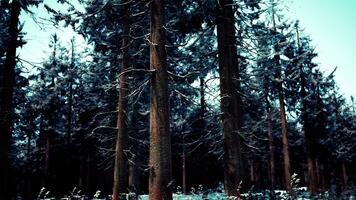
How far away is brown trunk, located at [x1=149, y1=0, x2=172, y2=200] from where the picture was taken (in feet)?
24.8

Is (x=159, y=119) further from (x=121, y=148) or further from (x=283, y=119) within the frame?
(x=283, y=119)

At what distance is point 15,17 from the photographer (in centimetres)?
1484

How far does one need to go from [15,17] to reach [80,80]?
17.3 metres

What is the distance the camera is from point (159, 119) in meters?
7.86

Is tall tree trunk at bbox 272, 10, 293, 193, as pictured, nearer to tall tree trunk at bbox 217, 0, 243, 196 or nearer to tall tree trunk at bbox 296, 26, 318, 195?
tall tree trunk at bbox 296, 26, 318, 195

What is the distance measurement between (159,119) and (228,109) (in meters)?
3.02

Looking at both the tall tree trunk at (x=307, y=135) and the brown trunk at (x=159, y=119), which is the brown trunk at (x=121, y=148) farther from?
the tall tree trunk at (x=307, y=135)

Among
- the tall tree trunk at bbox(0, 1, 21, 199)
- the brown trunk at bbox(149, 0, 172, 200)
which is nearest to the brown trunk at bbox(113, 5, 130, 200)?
the tall tree trunk at bbox(0, 1, 21, 199)

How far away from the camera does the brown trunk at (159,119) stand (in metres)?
7.55

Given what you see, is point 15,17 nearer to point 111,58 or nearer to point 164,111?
point 111,58

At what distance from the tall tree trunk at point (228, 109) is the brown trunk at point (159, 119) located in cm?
225

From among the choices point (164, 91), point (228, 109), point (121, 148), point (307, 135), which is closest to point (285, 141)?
point (307, 135)

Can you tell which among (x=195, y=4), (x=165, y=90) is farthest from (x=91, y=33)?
(x=165, y=90)

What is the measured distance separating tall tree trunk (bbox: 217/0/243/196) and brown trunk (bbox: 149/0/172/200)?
2.25m
